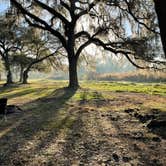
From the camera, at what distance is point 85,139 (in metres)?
9.80

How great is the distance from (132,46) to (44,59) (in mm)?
21317

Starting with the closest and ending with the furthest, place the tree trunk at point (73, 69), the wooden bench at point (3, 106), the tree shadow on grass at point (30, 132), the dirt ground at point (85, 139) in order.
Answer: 1. the dirt ground at point (85, 139)
2. the tree shadow on grass at point (30, 132)
3. the wooden bench at point (3, 106)
4. the tree trunk at point (73, 69)

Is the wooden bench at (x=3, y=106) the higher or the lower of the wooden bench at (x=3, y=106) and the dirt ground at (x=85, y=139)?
the higher

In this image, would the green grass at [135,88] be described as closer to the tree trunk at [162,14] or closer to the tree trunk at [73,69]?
the tree trunk at [73,69]

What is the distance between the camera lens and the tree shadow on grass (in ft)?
27.9

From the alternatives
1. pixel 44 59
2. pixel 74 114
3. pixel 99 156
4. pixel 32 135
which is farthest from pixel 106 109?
pixel 44 59

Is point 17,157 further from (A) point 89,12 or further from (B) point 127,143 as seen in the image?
(A) point 89,12

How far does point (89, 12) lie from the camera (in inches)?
1102

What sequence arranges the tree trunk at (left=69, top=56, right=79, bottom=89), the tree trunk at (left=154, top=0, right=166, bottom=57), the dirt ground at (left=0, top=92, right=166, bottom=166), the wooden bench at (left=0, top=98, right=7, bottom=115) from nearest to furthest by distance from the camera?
the tree trunk at (left=154, top=0, right=166, bottom=57), the dirt ground at (left=0, top=92, right=166, bottom=166), the wooden bench at (left=0, top=98, right=7, bottom=115), the tree trunk at (left=69, top=56, right=79, bottom=89)

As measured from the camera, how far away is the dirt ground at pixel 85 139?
25.9 ft

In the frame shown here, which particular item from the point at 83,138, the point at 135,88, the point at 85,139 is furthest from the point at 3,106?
the point at 135,88

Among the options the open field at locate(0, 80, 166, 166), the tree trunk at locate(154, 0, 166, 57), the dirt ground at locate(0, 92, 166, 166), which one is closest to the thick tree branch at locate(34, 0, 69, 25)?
the open field at locate(0, 80, 166, 166)

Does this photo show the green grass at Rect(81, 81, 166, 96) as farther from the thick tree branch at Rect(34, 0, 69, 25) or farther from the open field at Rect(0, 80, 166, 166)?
the open field at Rect(0, 80, 166, 166)

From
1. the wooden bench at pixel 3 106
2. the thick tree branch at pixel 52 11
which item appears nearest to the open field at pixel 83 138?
the wooden bench at pixel 3 106
